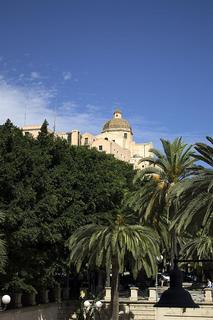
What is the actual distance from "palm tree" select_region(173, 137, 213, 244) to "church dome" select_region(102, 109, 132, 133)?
12015 cm

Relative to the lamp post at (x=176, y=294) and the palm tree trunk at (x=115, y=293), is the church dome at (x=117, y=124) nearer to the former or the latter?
the palm tree trunk at (x=115, y=293)

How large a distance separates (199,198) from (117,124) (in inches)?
4866

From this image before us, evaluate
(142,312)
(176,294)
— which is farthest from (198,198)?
(142,312)

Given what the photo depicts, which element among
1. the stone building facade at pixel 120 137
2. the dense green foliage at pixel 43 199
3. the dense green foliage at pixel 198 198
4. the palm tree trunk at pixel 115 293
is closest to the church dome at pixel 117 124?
the stone building facade at pixel 120 137

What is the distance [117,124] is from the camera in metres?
147

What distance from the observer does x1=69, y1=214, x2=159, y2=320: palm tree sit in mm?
34125

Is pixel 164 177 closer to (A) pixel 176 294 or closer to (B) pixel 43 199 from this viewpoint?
(B) pixel 43 199

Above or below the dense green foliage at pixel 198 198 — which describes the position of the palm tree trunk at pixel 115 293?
below

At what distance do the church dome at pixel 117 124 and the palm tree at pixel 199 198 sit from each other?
120 meters

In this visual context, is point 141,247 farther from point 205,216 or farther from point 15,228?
point 205,216

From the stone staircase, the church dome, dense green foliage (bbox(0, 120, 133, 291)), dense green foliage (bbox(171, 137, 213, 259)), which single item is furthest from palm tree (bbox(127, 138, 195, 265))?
the church dome

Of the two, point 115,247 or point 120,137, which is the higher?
point 120,137

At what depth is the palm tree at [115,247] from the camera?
3412 centimetres

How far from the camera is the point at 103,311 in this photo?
43062 millimetres
